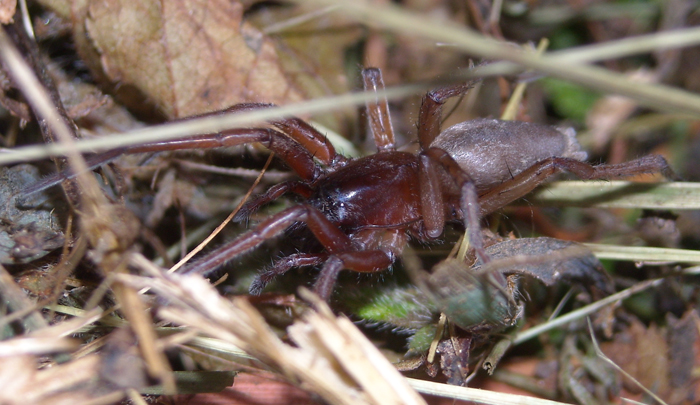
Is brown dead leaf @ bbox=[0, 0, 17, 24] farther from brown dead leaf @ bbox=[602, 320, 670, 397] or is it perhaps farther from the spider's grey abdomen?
brown dead leaf @ bbox=[602, 320, 670, 397]

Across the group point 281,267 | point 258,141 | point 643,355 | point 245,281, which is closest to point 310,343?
point 281,267

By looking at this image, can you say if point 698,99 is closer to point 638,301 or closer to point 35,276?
point 638,301

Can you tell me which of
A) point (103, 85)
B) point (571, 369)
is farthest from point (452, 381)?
point (103, 85)

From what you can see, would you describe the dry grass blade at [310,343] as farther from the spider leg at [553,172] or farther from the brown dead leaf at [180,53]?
the brown dead leaf at [180,53]

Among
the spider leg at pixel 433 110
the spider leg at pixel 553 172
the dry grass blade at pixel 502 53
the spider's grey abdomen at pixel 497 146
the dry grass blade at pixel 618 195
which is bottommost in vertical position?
the dry grass blade at pixel 618 195

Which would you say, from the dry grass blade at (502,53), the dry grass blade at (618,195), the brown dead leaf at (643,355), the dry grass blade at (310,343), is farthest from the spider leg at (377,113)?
the brown dead leaf at (643,355)

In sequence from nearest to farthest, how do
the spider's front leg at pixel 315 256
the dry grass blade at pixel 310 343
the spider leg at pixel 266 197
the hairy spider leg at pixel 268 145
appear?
the dry grass blade at pixel 310 343
the spider's front leg at pixel 315 256
the hairy spider leg at pixel 268 145
the spider leg at pixel 266 197

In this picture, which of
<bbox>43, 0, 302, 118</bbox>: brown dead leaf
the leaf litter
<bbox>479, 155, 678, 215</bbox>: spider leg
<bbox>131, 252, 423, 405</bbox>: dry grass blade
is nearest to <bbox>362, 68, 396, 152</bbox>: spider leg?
the leaf litter
